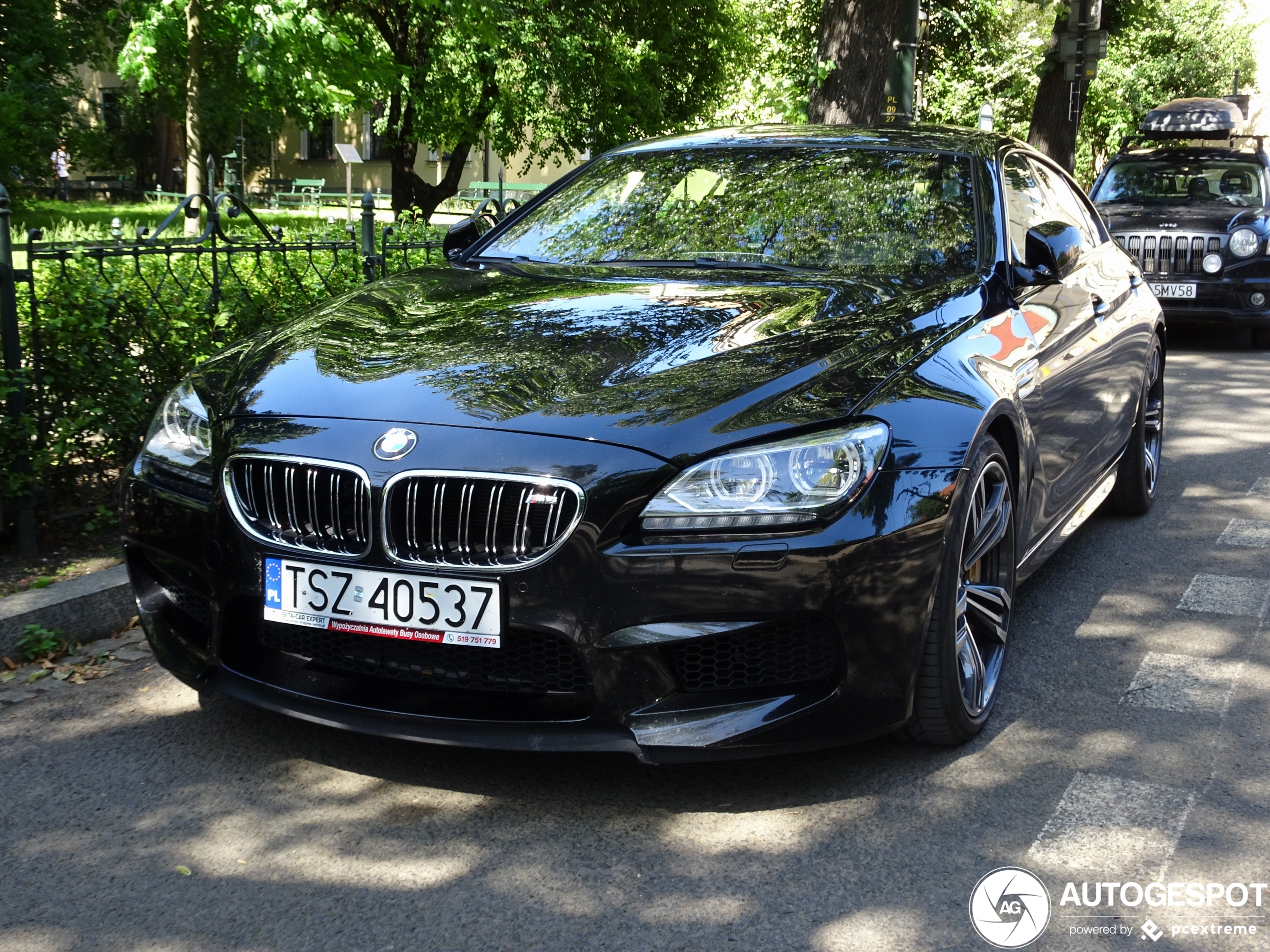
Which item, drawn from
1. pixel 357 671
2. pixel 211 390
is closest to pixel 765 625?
pixel 357 671

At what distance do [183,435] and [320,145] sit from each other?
160 ft

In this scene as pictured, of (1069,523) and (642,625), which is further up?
(642,625)

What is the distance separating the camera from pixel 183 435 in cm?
358

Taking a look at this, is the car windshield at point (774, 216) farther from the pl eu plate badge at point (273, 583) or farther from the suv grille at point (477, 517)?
the pl eu plate badge at point (273, 583)

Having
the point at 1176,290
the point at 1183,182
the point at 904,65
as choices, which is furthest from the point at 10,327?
the point at 1183,182

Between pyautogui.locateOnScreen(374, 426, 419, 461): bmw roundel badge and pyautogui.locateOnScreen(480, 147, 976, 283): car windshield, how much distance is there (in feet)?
4.63

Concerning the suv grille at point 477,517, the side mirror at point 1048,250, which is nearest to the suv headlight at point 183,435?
the suv grille at point 477,517

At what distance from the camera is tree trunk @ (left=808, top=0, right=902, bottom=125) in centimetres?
1156

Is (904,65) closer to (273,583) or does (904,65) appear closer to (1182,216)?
(1182,216)

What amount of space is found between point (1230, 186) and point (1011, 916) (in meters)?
11.1

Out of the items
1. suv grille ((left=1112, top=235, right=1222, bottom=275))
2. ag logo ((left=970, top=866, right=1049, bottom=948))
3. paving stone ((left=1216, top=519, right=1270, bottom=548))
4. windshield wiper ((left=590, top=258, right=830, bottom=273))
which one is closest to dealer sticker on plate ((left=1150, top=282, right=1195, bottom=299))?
suv grille ((left=1112, top=235, right=1222, bottom=275))

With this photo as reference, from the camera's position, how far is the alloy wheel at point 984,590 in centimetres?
352

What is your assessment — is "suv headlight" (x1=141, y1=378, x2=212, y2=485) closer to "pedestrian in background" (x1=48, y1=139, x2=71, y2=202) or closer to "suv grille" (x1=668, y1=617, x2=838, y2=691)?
"suv grille" (x1=668, y1=617, x2=838, y2=691)

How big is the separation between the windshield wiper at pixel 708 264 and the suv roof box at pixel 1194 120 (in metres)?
12.0
